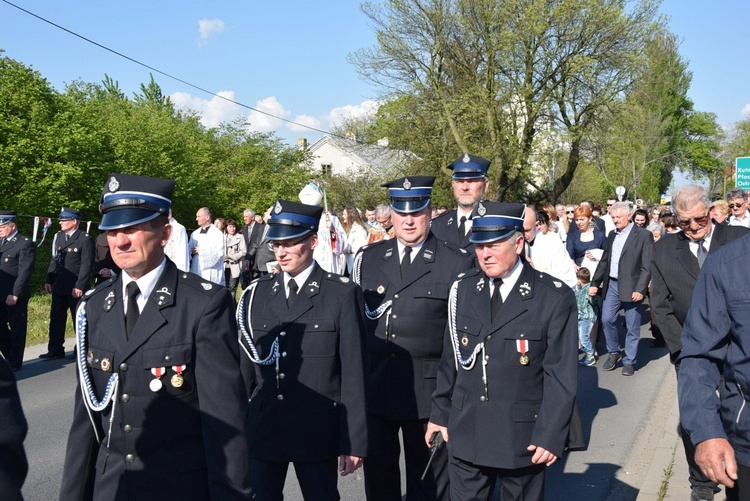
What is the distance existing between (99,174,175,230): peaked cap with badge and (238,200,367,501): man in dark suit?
1067mm

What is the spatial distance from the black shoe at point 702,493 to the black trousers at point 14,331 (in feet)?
27.9

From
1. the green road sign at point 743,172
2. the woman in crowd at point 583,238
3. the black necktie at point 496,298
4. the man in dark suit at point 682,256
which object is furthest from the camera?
the green road sign at point 743,172

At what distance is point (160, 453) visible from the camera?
2.91 m

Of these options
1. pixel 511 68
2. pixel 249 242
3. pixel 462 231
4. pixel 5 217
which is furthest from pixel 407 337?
pixel 511 68

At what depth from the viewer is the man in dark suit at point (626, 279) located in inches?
382

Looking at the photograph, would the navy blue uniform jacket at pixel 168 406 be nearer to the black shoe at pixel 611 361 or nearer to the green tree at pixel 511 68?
the black shoe at pixel 611 361

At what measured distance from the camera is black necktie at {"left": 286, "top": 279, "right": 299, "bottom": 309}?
4098 millimetres

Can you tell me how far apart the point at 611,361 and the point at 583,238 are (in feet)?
7.57

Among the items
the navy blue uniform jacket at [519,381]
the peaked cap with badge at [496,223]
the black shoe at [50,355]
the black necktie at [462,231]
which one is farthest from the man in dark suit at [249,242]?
the navy blue uniform jacket at [519,381]

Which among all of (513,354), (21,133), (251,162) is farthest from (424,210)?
(251,162)

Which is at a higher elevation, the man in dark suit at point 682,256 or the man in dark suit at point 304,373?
the man in dark suit at point 682,256

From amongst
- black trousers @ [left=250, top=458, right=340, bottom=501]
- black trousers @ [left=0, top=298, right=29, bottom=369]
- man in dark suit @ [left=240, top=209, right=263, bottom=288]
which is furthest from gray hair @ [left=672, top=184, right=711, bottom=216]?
man in dark suit @ [left=240, top=209, right=263, bottom=288]

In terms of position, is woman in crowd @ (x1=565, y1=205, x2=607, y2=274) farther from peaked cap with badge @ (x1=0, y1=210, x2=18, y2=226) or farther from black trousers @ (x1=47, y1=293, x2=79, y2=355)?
peaked cap with badge @ (x1=0, y1=210, x2=18, y2=226)

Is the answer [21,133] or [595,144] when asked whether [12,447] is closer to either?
[21,133]
